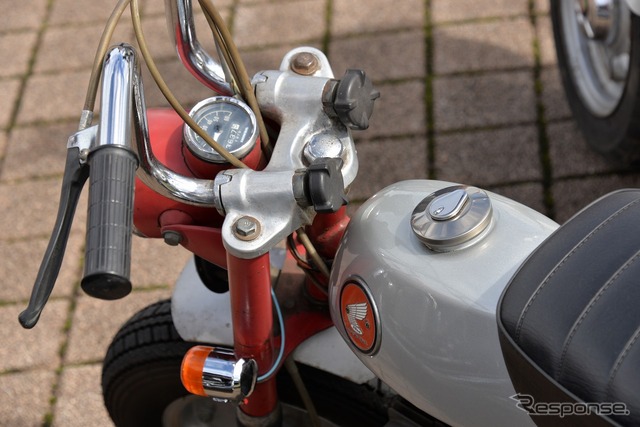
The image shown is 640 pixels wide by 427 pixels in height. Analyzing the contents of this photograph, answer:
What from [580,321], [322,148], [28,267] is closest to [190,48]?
[322,148]

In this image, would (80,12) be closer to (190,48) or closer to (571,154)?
(571,154)

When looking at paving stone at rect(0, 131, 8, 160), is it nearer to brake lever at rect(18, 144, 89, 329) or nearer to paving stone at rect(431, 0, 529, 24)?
paving stone at rect(431, 0, 529, 24)

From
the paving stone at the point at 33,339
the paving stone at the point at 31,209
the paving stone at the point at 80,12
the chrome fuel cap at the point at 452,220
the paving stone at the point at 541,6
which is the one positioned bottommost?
the paving stone at the point at 33,339

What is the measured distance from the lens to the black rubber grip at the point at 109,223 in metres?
0.99

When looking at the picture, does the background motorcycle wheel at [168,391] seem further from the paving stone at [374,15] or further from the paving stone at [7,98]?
the paving stone at [374,15]

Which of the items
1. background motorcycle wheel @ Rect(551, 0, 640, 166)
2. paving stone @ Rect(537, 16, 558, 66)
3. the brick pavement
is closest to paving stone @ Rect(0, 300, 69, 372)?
the brick pavement

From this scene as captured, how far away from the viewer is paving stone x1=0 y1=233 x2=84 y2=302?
265cm

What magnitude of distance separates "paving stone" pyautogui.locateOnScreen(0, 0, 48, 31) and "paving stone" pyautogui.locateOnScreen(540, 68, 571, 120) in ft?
6.19

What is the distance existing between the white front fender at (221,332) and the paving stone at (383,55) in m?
1.52

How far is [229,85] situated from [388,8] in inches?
79.8

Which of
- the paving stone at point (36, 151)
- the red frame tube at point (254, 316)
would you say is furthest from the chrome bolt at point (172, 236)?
the paving stone at point (36, 151)

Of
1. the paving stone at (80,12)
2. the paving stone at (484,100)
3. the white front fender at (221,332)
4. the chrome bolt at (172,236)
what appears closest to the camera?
the chrome bolt at (172,236)

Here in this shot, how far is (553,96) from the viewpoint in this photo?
296 cm

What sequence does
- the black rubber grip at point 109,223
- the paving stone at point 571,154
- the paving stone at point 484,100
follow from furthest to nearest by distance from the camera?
the paving stone at point 484,100 → the paving stone at point 571,154 → the black rubber grip at point 109,223
